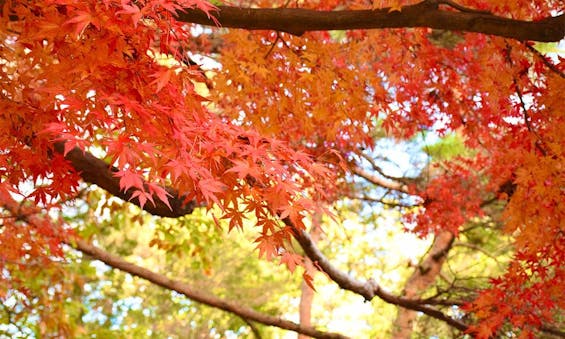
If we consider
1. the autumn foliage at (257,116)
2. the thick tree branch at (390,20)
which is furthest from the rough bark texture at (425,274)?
the thick tree branch at (390,20)

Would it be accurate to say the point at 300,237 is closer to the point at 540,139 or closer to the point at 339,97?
the point at 339,97

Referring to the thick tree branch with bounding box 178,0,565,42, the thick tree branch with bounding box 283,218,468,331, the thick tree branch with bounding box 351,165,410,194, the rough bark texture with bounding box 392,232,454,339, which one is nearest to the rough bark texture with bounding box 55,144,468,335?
the thick tree branch with bounding box 283,218,468,331

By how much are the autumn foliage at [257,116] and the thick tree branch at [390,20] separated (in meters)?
0.07

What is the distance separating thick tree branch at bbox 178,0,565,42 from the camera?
8.78 feet

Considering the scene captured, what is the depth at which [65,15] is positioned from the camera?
2344mm

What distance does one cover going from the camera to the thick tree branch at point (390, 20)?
2.68 m

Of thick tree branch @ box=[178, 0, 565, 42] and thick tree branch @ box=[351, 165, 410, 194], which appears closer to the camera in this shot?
thick tree branch @ box=[178, 0, 565, 42]

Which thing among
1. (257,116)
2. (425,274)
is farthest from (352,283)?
(425,274)

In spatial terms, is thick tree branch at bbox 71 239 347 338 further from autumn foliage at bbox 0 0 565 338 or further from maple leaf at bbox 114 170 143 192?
maple leaf at bbox 114 170 143 192

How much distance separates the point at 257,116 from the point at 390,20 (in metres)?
1.28

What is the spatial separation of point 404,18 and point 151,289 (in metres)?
9.35

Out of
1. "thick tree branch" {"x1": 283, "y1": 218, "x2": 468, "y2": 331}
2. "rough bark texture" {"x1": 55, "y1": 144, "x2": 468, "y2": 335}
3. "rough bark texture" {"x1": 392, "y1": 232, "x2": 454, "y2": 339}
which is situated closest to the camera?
"rough bark texture" {"x1": 55, "y1": 144, "x2": 468, "y2": 335}

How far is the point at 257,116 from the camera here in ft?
12.8

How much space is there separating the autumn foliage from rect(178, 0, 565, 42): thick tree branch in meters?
0.07
